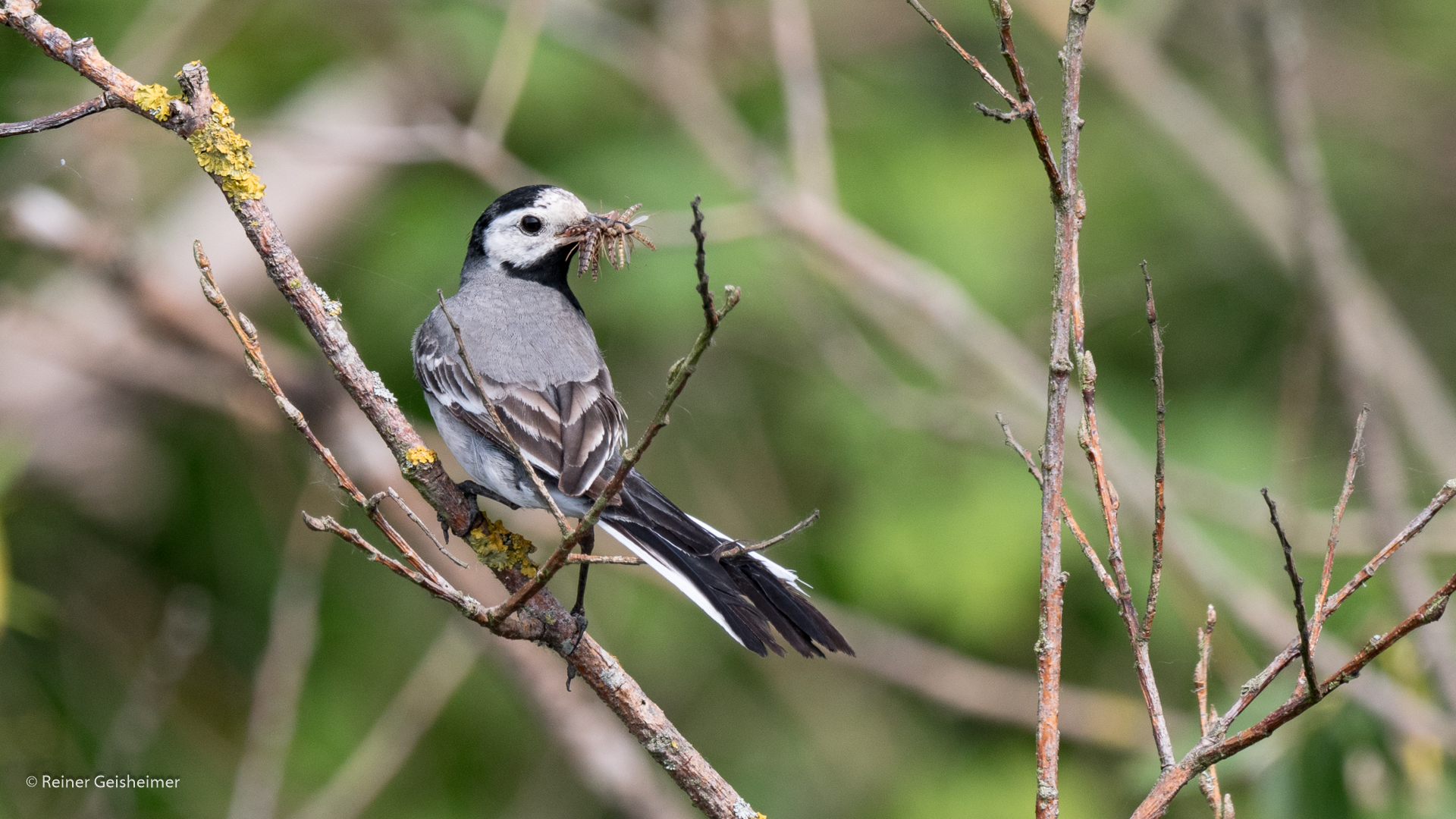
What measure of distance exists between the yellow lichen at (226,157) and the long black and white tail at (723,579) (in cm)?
101

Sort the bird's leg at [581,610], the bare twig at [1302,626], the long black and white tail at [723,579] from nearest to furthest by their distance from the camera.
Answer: the bare twig at [1302,626] < the bird's leg at [581,610] < the long black and white tail at [723,579]

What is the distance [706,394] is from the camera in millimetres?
6672

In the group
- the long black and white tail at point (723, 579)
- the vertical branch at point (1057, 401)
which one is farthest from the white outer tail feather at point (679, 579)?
the vertical branch at point (1057, 401)

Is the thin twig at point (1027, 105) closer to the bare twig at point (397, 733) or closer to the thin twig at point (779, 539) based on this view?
the thin twig at point (779, 539)

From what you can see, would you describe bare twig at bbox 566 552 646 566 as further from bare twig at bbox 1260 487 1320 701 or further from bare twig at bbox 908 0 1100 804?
bare twig at bbox 1260 487 1320 701

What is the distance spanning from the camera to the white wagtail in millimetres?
2453

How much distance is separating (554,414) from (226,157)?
4.01 ft

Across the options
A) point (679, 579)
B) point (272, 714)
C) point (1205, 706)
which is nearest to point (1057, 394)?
point (1205, 706)

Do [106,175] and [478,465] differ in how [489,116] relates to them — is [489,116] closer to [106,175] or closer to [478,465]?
[106,175]

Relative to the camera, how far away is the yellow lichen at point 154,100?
2096 mm

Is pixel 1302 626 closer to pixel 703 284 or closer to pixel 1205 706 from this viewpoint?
pixel 1205 706

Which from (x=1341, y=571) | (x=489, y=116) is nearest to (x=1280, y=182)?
(x=1341, y=571)

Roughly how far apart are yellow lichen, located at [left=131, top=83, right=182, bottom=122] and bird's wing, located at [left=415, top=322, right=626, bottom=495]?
0.99 m

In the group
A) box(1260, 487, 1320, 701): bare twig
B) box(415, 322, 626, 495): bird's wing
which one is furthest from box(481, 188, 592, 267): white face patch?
box(1260, 487, 1320, 701): bare twig
